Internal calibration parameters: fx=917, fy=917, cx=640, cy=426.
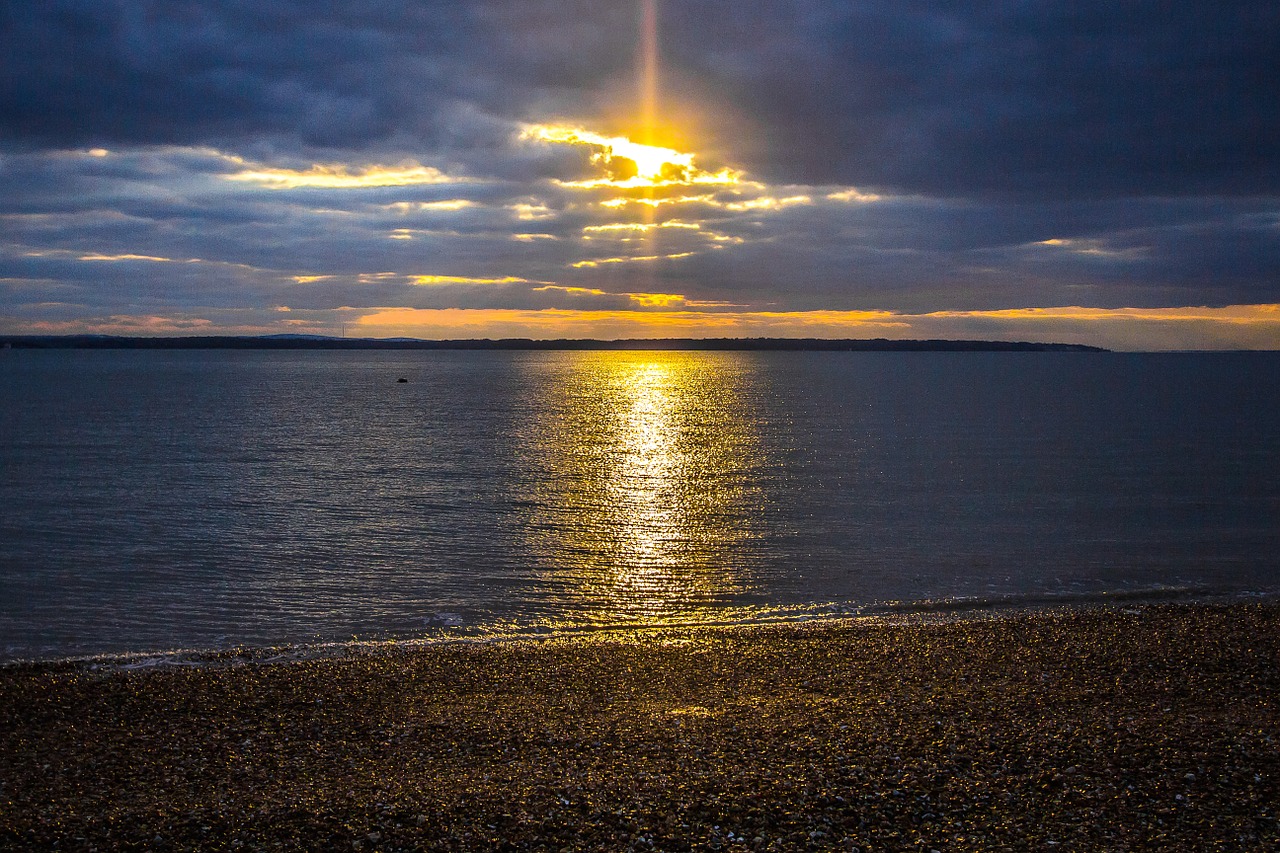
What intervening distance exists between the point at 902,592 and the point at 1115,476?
80.9 feet

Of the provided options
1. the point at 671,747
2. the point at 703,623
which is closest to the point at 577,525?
the point at 703,623

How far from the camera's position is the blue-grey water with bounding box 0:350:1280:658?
18516 mm

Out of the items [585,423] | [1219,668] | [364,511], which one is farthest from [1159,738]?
[585,423]


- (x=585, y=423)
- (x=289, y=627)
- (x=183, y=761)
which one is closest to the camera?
(x=183, y=761)

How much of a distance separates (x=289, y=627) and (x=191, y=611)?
258 cm

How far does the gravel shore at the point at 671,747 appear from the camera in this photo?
8.20 meters

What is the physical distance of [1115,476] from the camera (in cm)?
3944

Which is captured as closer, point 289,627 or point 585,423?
point 289,627

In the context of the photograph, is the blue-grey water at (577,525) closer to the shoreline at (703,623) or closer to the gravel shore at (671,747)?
the shoreline at (703,623)

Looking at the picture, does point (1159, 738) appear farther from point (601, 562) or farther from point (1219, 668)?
point (601, 562)

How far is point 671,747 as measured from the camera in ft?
33.3

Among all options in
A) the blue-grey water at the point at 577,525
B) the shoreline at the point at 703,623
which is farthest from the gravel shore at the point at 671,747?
the blue-grey water at the point at 577,525

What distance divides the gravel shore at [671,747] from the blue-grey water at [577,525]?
3864mm

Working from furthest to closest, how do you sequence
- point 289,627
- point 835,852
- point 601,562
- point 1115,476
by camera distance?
1. point 1115,476
2. point 601,562
3. point 289,627
4. point 835,852
